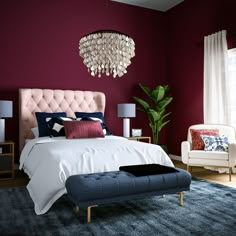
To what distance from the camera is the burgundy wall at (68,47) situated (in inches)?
196

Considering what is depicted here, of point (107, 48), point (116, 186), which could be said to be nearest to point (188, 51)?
point (107, 48)

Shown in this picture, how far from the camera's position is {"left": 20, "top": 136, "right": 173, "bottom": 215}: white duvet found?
2.80m

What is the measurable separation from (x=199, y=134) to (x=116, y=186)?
2.53 metres

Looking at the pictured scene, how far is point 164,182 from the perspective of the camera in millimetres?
2791

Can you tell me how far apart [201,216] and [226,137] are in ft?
7.03

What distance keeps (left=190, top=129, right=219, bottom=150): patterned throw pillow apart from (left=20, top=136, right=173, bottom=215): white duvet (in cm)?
130

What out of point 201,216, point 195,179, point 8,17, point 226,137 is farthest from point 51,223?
point 8,17

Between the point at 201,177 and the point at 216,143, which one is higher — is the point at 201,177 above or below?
below

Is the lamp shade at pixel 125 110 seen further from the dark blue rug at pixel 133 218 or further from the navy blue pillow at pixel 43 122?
the dark blue rug at pixel 133 218

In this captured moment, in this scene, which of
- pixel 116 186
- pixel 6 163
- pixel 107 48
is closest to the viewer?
pixel 116 186

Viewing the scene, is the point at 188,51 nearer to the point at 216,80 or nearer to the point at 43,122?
the point at 216,80

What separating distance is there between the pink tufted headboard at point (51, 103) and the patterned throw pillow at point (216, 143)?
216 centimetres

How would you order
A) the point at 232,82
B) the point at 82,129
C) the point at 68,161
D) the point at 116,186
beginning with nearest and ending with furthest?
1. the point at 116,186
2. the point at 68,161
3. the point at 82,129
4. the point at 232,82

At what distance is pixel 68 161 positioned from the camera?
2.92m
